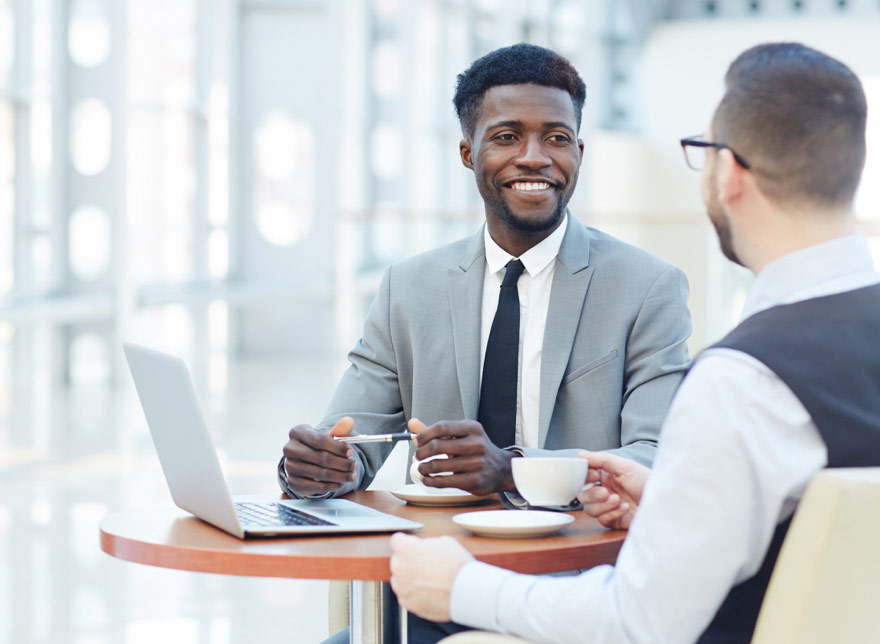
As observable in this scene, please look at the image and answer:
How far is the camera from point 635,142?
19.1 m

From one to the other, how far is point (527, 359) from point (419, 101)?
456 inches

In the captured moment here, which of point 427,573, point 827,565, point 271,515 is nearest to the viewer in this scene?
point 827,565

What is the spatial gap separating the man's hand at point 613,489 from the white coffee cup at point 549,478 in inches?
1.0

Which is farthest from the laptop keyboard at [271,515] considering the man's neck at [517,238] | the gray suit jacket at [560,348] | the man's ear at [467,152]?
the man's ear at [467,152]

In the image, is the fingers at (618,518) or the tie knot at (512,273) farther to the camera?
the tie knot at (512,273)

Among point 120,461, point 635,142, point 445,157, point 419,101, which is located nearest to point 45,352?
point 120,461

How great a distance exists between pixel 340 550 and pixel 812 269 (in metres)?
0.61

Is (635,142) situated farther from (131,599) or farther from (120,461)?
(131,599)

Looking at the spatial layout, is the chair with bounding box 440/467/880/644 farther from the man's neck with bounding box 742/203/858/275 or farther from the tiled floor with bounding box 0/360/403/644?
the tiled floor with bounding box 0/360/403/644

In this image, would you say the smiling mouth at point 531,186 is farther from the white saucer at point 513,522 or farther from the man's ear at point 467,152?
the white saucer at point 513,522

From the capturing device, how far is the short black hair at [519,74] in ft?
6.86

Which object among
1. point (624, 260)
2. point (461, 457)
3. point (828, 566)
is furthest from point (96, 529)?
point (828, 566)

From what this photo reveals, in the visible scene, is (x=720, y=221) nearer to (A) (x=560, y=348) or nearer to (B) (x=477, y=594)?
(B) (x=477, y=594)

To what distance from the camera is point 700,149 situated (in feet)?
4.17
